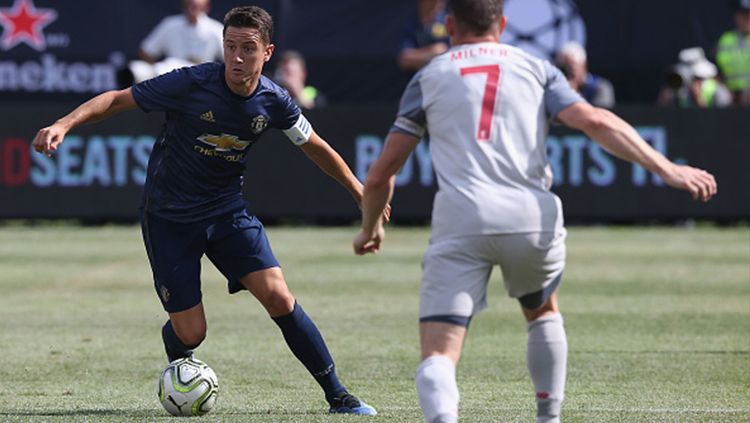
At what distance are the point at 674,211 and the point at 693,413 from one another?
41.6 ft

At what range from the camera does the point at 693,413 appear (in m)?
7.83

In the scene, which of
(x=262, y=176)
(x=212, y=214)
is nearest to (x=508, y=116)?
(x=212, y=214)

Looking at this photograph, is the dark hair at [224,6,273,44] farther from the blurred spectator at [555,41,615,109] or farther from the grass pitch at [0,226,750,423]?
the blurred spectator at [555,41,615,109]

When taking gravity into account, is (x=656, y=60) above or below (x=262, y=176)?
above

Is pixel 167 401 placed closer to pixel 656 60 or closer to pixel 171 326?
pixel 171 326

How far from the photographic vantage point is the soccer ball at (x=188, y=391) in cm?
782

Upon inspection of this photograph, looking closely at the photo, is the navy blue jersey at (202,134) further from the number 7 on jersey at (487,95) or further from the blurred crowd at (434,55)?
the blurred crowd at (434,55)

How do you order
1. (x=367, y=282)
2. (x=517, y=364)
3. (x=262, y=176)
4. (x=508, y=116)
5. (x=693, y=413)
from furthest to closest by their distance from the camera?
(x=262, y=176)
(x=367, y=282)
(x=517, y=364)
(x=693, y=413)
(x=508, y=116)

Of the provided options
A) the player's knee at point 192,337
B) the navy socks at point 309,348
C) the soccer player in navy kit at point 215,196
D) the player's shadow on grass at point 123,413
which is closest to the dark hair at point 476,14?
the soccer player in navy kit at point 215,196

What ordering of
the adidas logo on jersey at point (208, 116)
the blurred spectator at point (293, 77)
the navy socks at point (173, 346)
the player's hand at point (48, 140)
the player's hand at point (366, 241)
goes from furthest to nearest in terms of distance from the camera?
the blurred spectator at point (293, 77)
the navy socks at point (173, 346)
the adidas logo on jersey at point (208, 116)
the player's hand at point (48, 140)
the player's hand at point (366, 241)

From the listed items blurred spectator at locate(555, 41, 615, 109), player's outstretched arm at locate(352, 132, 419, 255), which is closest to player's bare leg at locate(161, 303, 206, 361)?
player's outstretched arm at locate(352, 132, 419, 255)

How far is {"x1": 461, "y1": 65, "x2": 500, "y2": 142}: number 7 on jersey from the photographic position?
6004 millimetres

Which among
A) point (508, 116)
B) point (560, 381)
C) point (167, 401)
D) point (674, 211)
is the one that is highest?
point (508, 116)

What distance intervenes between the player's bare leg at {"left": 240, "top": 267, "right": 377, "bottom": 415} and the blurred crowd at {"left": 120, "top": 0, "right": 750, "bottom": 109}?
10.3 meters
